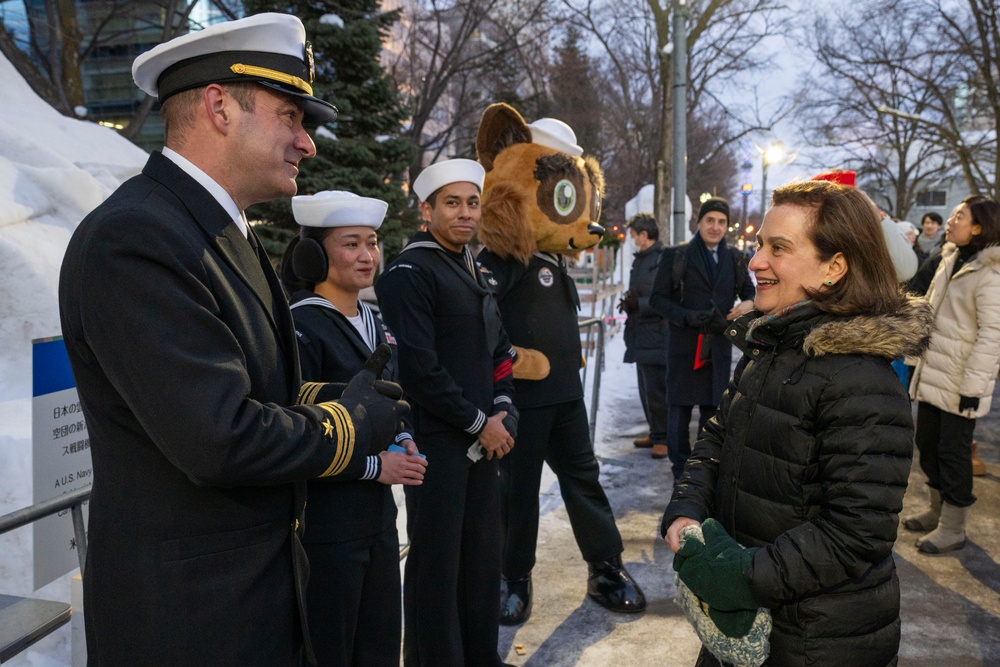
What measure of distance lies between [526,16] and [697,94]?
7279 millimetres

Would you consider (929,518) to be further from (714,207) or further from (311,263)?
(311,263)

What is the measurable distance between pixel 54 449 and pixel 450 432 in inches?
59.3

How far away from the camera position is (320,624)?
2365 millimetres

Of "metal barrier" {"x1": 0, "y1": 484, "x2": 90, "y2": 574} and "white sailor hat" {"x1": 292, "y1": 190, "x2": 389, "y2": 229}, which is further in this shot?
"white sailor hat" {"x1": 292, "y1": 190, "x2": 389, "y2": 229}

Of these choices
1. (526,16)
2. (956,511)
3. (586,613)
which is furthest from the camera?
(526,16)

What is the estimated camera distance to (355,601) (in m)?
2.43

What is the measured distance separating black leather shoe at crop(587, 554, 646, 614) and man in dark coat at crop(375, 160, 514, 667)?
1.00 metres

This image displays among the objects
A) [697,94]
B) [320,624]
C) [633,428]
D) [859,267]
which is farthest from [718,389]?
[697,94]

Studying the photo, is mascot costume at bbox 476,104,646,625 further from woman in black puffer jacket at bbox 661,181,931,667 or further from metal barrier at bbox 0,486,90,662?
metal barrier at bbox 0,486,90,662

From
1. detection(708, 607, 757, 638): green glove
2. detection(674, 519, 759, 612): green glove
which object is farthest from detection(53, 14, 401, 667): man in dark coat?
detection(708, 607, 757, 638): green glove

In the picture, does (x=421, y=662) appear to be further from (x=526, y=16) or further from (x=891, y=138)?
(x=891, y=138)

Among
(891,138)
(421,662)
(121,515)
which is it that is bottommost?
(421,662)

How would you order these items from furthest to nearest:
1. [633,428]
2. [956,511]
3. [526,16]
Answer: [526,16]
[633,428]
[956,511]

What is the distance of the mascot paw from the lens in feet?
12.8
